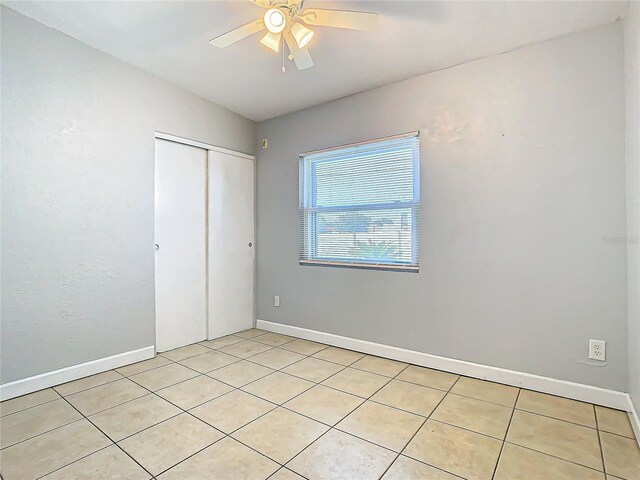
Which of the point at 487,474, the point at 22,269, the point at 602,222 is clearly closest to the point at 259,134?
the point at 22,269

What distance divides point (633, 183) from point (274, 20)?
7.16ft

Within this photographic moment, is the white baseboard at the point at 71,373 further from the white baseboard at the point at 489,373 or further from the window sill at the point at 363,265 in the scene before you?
the window sill at the point at 363,265

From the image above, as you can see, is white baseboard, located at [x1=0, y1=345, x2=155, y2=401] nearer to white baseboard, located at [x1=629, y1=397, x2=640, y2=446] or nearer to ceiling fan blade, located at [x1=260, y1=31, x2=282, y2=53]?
ceiling fan blade, located at [x1=260, y1=31, x2=282, y2=53]

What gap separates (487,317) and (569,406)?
69 centimetres

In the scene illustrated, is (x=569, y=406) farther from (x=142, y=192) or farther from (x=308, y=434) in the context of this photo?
(x=142, y=192)

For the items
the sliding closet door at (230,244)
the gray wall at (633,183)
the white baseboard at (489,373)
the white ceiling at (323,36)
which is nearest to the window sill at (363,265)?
the white baseboard at (489,373)

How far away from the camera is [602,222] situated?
2102 millimetres

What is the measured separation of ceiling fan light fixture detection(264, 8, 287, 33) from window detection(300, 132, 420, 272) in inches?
55.7

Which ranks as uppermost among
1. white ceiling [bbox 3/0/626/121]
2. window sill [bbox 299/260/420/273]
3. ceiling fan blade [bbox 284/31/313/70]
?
white ceiling [bbox 3/0/626/121]

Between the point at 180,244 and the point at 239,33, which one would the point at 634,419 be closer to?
the point at 239,33

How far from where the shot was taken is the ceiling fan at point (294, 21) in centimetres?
179

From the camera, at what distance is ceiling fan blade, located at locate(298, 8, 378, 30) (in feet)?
5.80

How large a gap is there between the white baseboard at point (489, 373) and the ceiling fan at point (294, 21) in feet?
7.94

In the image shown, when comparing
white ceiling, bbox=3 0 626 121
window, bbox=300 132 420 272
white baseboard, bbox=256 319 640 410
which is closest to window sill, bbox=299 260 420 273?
window, bbox=300 132 420 272
